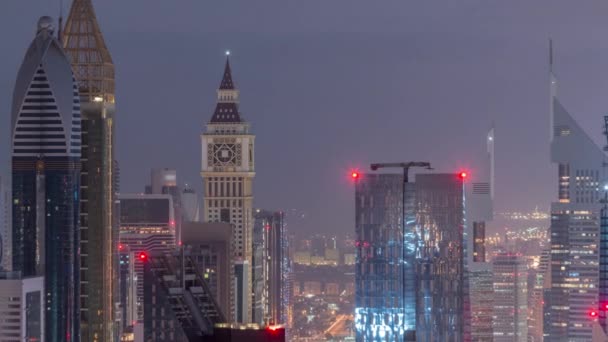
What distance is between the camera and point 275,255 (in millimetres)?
71312

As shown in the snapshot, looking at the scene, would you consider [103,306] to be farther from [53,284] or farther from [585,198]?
[585,198]

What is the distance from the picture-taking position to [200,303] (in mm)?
32938

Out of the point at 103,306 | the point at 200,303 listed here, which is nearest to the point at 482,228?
the point at 103,306

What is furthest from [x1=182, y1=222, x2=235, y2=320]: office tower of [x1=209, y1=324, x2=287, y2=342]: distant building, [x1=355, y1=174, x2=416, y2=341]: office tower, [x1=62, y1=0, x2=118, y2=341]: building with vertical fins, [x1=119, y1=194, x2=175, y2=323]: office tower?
[x1=209, y1=324, x2=287, y2=342]: distant building

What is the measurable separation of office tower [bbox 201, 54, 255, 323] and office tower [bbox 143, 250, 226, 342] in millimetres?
31295

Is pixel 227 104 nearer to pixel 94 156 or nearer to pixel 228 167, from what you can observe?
pixel 228 167

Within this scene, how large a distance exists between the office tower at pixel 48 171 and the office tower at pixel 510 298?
65.0ft

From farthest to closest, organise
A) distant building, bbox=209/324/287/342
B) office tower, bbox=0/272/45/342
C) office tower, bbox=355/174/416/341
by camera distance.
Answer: office tower, bbox=0/272/45/342, office tower, bbox=355/174/416/341, distant building, bbox=209/324/287/342

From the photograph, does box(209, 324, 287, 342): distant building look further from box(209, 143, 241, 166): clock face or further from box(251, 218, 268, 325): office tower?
box(209, 143, 241, 166): clock face

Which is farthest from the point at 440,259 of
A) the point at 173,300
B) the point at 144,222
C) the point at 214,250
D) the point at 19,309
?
the point at 144,222

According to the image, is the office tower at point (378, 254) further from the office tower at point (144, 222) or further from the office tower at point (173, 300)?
the office tower at point (144, 222)

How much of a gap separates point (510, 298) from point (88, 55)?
2849 centimetres

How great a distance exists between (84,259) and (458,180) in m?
11.5

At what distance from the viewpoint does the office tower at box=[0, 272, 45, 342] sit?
4644 cm
